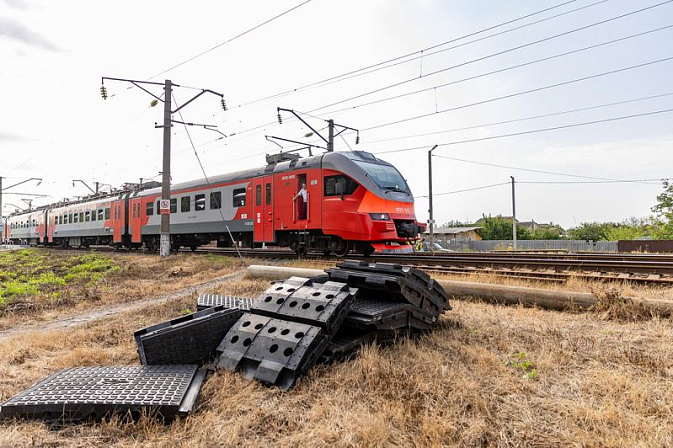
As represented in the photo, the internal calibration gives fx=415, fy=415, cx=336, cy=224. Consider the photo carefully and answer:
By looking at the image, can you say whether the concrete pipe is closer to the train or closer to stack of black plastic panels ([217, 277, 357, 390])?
stack of black plastic panels ([217, 277, 357, 390])

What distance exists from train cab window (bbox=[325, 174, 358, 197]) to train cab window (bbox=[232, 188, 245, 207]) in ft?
14.3

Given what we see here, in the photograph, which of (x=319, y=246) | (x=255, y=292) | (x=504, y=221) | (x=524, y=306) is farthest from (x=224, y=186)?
(x=504, y=221)

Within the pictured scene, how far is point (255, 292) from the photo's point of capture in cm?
748

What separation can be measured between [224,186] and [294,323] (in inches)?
522

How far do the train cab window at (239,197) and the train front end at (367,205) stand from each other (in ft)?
14.1

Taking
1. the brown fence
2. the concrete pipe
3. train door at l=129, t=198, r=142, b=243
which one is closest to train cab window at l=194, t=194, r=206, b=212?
train door at l=129, t=198, r=142, b=243

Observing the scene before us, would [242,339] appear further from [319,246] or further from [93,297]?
[319,246]

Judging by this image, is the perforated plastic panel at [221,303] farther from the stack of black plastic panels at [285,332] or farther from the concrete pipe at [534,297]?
the concrete pipe at [534,297]

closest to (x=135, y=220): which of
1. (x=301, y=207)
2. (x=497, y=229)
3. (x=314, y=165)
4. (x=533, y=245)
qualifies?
(x=301, y=207)

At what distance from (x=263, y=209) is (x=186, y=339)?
10.7 metres

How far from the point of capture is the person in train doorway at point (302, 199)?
42.5 ft

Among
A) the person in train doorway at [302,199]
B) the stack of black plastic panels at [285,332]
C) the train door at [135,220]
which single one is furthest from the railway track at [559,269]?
the train door at [135,220]

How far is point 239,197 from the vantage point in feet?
51.0

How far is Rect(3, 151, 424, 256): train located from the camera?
11.6m
